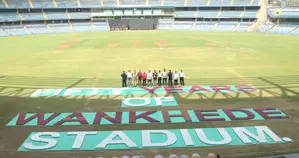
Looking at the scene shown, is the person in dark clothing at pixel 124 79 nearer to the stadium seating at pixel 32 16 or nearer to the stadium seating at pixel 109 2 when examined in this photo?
the stadium seating at pixel 32 16

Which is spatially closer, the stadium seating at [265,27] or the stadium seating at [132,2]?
the stadium seating at [265,27]

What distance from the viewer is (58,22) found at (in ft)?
234

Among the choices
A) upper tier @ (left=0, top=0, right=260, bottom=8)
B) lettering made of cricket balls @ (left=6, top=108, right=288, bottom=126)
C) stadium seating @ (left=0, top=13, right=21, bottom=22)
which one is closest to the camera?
lettering made of cricket balls @ (left=6, top=108, right=288, bottom=126)

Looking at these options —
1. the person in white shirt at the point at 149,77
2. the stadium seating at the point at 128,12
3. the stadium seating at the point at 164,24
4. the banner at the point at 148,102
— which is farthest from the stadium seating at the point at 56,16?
the banner at the point at 148,102

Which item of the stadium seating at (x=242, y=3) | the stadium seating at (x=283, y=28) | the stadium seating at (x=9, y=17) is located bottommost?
the stadium seating at (x=283, y=28)

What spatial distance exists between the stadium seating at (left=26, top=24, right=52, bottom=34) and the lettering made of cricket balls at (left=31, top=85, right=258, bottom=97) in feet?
173

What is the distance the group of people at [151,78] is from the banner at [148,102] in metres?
2.51

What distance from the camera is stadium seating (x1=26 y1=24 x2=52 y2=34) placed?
64750 millimetres

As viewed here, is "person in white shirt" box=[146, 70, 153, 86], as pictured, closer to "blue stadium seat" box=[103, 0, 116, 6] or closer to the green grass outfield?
the green grass outfield

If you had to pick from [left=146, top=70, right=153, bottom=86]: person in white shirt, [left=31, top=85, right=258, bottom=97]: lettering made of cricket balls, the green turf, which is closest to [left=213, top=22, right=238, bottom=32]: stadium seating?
the green turf

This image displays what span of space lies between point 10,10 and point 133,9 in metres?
31.4

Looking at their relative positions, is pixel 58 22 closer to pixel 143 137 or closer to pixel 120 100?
pixel 120 100

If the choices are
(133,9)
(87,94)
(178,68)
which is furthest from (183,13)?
(87,94)

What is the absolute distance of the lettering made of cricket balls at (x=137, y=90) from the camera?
1638 cm
